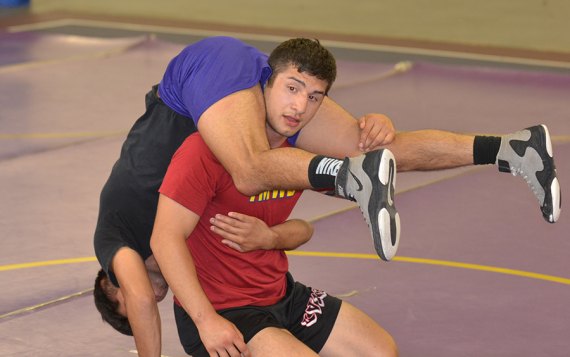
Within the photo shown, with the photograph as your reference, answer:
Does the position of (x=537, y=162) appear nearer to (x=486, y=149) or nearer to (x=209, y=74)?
(x=486, y=149)

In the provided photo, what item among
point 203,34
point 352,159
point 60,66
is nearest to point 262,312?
point 352,159

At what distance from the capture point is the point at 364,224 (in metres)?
7.52

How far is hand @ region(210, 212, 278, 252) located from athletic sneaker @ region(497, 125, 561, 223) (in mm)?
1108

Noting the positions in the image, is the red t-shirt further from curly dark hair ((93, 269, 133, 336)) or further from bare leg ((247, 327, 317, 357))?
curly dark hair ((93, 269, 133, 336))

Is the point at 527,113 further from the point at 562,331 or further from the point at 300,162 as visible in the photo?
the point at 300,162

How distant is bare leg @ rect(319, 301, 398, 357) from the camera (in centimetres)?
493

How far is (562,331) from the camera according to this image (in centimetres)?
599

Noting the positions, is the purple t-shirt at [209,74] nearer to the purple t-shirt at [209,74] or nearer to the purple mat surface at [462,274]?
the purple t-shirt at [209,74]

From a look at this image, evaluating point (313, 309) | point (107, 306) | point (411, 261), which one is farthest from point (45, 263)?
point (313, 309)

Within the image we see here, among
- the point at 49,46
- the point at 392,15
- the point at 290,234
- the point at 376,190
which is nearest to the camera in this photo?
the point at 376,190

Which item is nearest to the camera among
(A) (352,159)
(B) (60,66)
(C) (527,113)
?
(A) (352,159)

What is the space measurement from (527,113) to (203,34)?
4935 millimetres

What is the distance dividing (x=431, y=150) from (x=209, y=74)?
1.08 m

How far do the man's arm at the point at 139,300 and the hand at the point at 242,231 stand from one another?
45 cm
